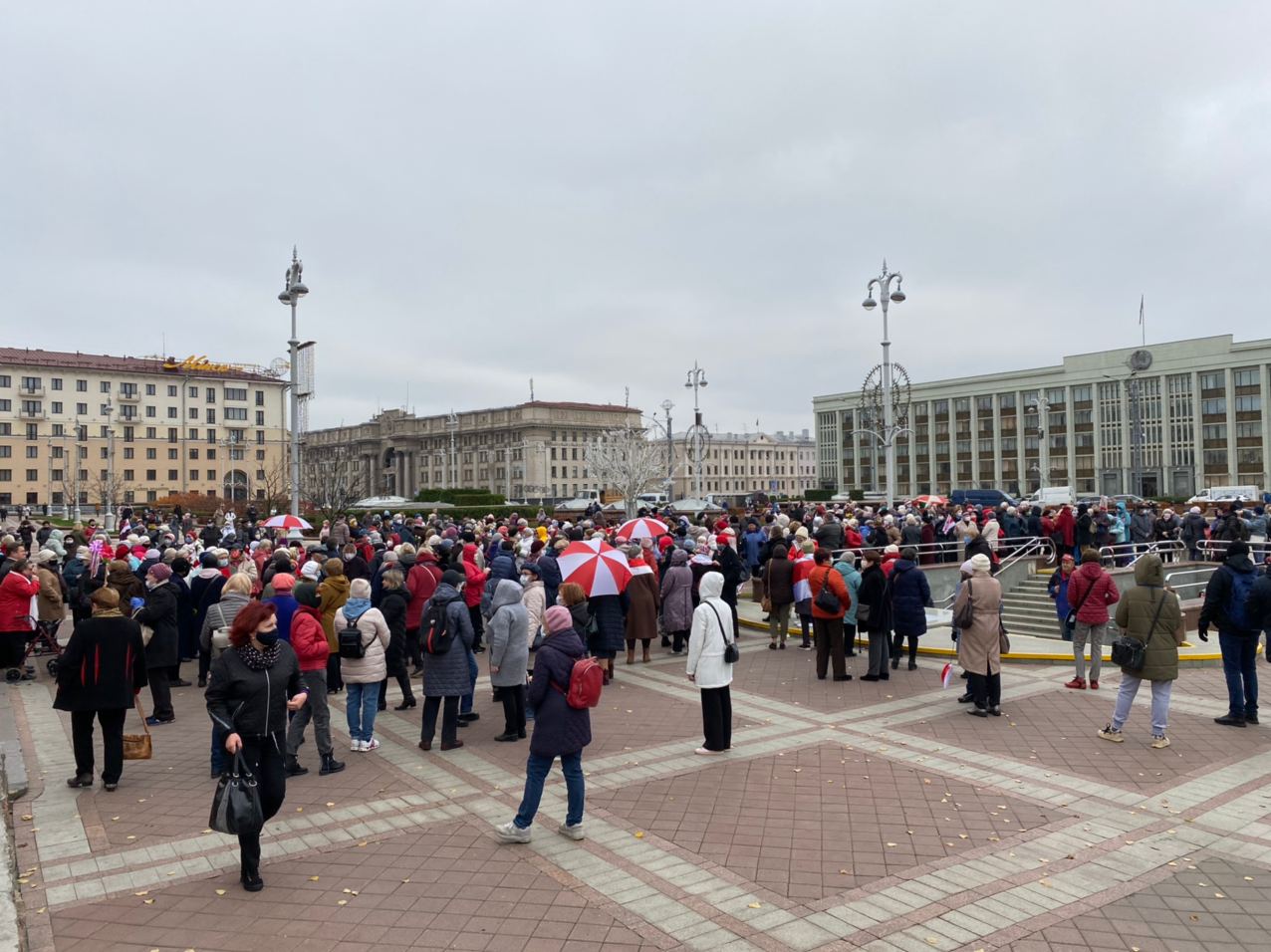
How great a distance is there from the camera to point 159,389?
99812 millimetres

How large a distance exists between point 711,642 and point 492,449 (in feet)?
390

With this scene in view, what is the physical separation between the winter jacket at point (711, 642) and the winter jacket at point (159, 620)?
6.02 metres

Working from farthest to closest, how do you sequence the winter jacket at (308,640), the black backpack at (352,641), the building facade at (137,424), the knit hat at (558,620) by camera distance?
the building facade at (137,424) < the black backpack at (352,641) < the winter jacket at (308,640) < the knit hat at (558,620)

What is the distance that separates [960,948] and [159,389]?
11049 centimetres

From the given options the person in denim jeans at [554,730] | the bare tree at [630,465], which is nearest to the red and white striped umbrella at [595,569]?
the person in denim jeans at [554,730]

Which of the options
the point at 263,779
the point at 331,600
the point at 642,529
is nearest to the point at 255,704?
the point at 263,779

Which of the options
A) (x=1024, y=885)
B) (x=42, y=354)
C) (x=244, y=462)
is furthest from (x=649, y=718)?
(x=42, y=354)

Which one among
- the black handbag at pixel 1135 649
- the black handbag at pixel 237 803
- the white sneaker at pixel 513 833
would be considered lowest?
the white sneaker at pixel 513 833

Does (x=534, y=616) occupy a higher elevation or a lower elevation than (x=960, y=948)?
higher

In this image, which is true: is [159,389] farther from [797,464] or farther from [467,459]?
[797,464]

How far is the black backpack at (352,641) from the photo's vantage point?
8.52 m

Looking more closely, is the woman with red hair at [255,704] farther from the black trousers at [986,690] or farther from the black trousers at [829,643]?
the black trousers at [829,643]

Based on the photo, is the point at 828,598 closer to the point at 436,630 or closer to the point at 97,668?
the point at 436,630

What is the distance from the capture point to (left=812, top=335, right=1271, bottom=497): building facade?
7462 cm
